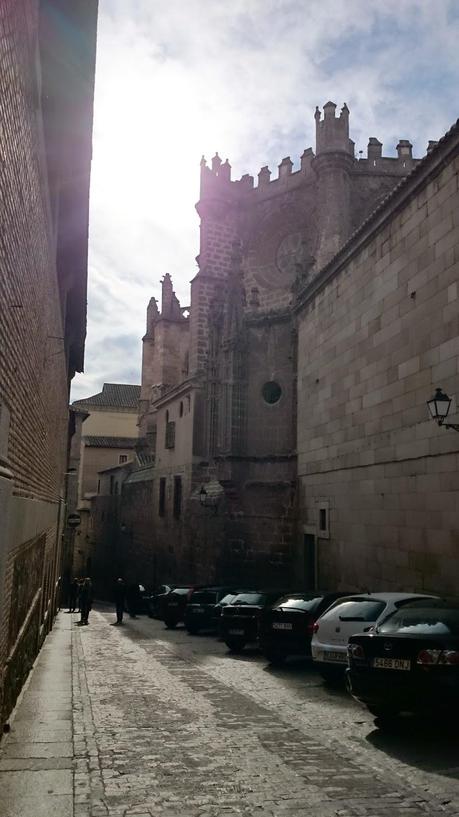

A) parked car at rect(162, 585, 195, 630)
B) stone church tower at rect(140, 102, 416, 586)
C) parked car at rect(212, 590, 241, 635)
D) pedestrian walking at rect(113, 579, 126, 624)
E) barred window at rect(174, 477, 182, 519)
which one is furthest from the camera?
barred window at rect(174, 477, 182, 519)

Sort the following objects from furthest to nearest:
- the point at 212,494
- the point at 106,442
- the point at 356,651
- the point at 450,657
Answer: the point at 106,442 → the point at 212,494 → the point at 356,651 → the point at 450,657

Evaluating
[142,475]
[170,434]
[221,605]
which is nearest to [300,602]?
[221,605]

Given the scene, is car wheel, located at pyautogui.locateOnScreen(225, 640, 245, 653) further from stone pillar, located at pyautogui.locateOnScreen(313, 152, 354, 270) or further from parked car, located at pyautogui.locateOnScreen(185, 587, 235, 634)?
stone pillar, located at pyautogui.locateOnScreen(313, 152, 354, 270)

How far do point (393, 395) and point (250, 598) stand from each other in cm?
521

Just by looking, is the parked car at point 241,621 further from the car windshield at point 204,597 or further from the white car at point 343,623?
the white car at point 343,623

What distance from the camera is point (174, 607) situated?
1825cm

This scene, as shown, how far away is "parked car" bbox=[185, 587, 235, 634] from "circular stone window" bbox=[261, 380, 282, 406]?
892 cm

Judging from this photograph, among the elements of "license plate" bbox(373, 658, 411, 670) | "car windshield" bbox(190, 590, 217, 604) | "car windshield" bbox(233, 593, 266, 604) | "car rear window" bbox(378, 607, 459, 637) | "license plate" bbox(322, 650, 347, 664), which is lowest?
"license plate" bbox(322, 650, 347, 664)

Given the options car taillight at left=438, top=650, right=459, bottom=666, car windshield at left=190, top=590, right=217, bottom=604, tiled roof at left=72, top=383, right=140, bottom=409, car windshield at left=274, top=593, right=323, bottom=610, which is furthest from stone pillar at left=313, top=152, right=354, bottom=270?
tiled roof at left=72, top=383, right=140, bottom=409

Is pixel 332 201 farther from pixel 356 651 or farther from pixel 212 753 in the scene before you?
pixel 212 753

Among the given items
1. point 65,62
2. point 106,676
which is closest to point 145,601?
point 106,676

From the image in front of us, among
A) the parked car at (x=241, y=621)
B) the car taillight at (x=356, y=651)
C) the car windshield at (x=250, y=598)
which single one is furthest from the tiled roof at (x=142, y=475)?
the car taillight at (x=356, y=651)

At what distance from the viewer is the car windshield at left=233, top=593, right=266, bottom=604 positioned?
45.0 feet

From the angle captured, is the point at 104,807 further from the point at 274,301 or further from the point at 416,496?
the point at 274,301
